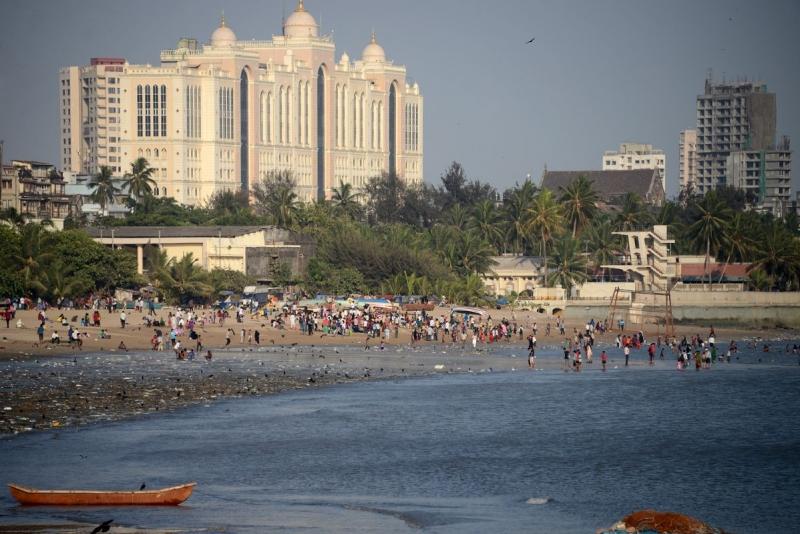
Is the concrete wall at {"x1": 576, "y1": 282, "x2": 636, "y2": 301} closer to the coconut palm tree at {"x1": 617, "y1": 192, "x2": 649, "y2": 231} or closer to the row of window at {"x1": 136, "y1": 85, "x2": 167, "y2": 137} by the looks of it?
the coconut palm tree at {"x1": 617, "y1": 192, "x2": 649, "y2": 231}

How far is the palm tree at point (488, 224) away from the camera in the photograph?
12812 centimetres

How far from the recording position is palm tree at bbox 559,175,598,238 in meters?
127

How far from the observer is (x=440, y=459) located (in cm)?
4741

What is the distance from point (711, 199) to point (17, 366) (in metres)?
71.7

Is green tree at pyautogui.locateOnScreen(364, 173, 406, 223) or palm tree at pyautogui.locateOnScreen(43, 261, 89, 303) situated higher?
green tree at pyautogui.locateOnScreen(364, 173, 406, 223)

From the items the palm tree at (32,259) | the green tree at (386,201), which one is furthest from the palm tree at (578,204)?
the palm tree at (32,259)

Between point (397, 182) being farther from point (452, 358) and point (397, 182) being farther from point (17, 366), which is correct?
point (17, 366)

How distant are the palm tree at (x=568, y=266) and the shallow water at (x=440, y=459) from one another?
162ft

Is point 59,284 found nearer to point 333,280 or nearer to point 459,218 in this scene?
point 333,280

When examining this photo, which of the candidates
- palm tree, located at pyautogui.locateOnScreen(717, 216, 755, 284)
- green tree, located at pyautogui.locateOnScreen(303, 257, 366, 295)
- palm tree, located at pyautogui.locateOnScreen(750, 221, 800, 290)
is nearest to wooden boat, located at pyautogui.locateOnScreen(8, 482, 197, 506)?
green tree, located at pyautogui.locateOnScreen(303, 257, 366, 295)

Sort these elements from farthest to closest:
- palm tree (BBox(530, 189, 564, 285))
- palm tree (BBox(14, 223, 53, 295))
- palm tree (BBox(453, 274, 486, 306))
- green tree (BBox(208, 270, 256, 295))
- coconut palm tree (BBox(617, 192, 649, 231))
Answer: coconut palm tree (BBox(617, 192, 649, 231)), palm tree (BBox(530, 189, 564, 285)), palm tree (BBox(453, 274, 486, 306)), green tree (BBox(208, 270, 256, 295)), palm tree (BBox(14, 223, 53, 295))

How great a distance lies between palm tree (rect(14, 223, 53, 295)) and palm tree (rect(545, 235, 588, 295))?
42050 mm

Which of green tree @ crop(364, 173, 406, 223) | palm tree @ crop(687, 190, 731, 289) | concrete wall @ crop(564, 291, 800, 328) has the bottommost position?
concrete wall @ crop(564, 291, 800, 328)

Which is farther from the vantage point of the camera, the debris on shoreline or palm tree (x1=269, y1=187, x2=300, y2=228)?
palm tree (x1=269, y1=187, x2=300, y2=228)
